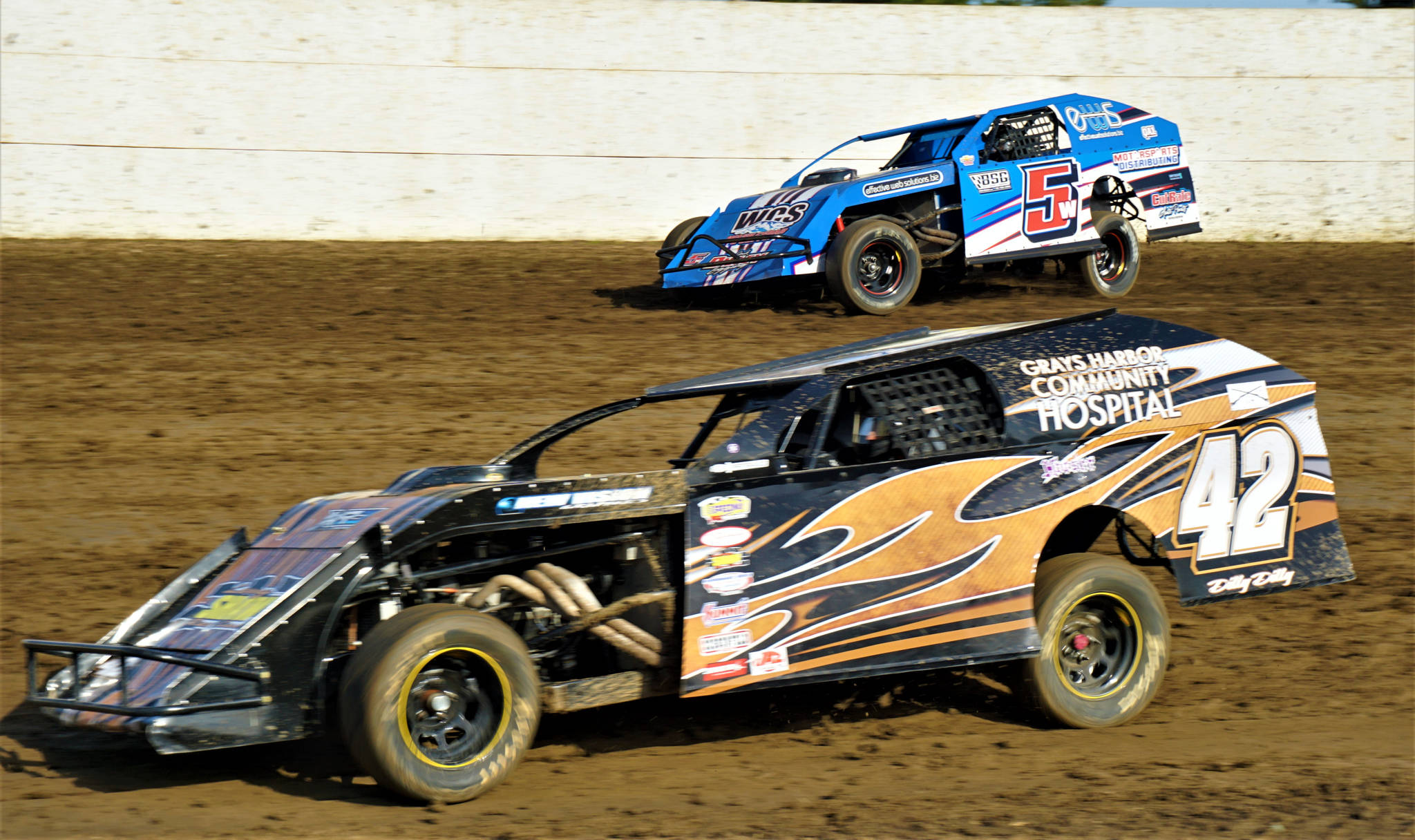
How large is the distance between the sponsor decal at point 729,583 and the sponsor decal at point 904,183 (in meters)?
7.38

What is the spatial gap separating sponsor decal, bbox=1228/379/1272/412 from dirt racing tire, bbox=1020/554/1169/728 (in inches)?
32.9

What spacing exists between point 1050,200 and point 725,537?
8526mm

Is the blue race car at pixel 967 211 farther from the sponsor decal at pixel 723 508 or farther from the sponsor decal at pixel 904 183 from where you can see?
the sponsor decal at pixel 723 508

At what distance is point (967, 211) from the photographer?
11.8 metres

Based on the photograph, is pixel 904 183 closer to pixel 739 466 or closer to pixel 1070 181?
pixel 1070 181

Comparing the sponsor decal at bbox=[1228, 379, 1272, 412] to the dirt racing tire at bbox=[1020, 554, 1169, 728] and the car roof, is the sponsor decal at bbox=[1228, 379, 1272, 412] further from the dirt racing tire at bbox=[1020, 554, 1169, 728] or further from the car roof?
the dirt racing tire at bbox=[1020, 554, 1169, 728]

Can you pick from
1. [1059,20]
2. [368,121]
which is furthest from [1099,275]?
[368,121]

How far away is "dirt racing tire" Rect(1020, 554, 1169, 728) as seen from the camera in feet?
16.7

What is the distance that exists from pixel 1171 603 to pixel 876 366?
258cm

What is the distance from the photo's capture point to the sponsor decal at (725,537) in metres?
4.64

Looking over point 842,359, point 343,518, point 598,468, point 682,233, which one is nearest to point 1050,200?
point 682,233

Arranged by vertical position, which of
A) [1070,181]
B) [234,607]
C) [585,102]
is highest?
[585,102]

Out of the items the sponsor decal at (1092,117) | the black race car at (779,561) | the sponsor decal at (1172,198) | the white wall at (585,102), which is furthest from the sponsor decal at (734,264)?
the black race car at (779,561)

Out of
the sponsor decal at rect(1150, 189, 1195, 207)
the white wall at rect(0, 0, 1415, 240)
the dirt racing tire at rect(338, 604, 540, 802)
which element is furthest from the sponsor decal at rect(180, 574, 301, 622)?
the sponsor decal at rect(1150, 189, 1195, 207)
